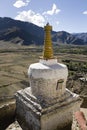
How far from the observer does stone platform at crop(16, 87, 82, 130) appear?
41.2 feet

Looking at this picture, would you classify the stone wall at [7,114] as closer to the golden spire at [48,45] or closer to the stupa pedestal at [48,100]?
the stupa pedestal at [48,100]

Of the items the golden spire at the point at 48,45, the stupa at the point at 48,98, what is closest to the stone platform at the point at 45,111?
the stupa at the point at 48,98

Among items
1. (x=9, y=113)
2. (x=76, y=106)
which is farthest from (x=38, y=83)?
(x=9, y=113)

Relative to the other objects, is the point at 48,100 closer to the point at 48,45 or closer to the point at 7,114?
the point at 48,45

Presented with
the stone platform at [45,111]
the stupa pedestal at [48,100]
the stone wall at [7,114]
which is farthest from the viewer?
the stone wall at [7,114]

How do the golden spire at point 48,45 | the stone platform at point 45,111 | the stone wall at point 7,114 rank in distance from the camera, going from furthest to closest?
the stone wall at point 7,114, the golden spire at point 48,45, the stone platform at point 45,111

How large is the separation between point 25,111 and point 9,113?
237cm

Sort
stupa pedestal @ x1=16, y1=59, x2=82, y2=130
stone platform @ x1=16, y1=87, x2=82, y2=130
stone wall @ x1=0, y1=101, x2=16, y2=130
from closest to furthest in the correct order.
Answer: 1. stone platform @ x1=16, y1=87, x2=82, y2=130
2. stupa pedestal @ x1=16, y1=59, x2=82, y2=130
3. stone wall @ x1=0, y1=101, x2=16, y2=130

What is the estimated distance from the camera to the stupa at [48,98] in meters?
12.7

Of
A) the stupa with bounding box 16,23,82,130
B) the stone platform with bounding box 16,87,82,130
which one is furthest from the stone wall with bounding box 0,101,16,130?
the stupa with bounding box 16,23,82,130

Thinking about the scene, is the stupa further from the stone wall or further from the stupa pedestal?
the stone wall

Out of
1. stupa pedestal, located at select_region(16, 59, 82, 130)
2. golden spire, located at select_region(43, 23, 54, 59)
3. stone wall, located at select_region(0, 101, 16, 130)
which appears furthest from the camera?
stone wall, located at select_region(0, 101, 16, 130)

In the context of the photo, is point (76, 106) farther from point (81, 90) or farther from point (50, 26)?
point (81, 90)

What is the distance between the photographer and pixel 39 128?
494 inches
